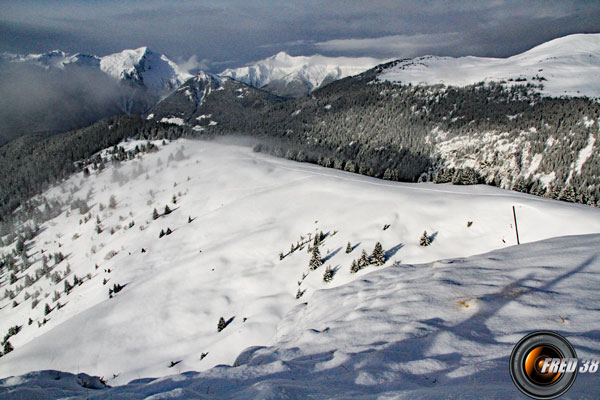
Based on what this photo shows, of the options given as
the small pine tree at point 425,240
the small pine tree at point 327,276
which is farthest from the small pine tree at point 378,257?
the small pine tree at point 425,240

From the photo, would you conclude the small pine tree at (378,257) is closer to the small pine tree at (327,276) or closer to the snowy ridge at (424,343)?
the small pine tree at (327,276)

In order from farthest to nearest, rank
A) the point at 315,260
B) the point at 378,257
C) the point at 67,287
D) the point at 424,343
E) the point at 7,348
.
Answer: the point at 67,287 < the point at 7,348 < the point at 315,260 < the point at 378,257 < the point at 424,343

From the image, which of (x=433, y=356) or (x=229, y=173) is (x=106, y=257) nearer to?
(x=229, y=173)

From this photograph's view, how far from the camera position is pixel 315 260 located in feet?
113

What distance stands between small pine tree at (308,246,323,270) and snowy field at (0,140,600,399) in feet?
2.31

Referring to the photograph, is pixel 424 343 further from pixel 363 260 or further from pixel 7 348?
pixel 7 348

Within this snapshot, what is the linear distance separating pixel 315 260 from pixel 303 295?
479cm

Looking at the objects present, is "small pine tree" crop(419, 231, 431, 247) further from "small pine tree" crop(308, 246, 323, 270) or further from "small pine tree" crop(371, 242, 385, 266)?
"small pine tree" crop(308, 246, 323, 270)

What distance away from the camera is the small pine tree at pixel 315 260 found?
113 feet

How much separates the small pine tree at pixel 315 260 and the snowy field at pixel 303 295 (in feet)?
2.31

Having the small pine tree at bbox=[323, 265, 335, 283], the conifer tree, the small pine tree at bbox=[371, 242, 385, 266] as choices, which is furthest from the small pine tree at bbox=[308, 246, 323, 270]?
the small pine tree at bbox=[371, 242, 385, 266]

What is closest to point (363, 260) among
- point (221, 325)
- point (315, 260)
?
point (315, 260)

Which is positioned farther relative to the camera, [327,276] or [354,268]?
[327,276]

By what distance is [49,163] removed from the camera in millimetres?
163875
